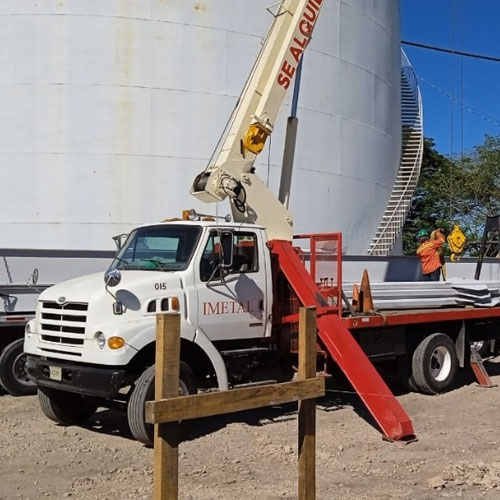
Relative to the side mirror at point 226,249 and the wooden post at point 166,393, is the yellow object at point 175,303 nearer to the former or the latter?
the side mirror at point 226,249

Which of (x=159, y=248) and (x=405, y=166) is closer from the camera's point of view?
(x=159, y=248)

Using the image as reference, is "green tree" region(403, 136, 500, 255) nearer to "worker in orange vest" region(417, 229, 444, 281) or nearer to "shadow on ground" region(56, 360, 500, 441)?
"worker in orange vest" region(417, 229, 444, 281)

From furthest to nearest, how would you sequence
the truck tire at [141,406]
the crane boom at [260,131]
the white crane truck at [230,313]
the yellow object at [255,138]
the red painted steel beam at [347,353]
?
the yellow object at [255,138], the crane boom at [260,131], the red painted steel beam at [347,353], the white crane truck at [230,313], the truck tire at [141,406]

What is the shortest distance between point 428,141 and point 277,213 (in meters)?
33.9

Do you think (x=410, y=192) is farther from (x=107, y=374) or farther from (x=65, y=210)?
(x=107, y=374)

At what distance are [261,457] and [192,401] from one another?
3.34m

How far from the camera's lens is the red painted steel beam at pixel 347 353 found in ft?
27.4

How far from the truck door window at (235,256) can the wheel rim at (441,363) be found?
3.58 m

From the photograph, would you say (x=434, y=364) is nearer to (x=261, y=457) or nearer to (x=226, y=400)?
(x=261, y=457)

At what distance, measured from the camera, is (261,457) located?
7.43m

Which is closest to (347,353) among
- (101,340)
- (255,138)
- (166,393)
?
(101,340)

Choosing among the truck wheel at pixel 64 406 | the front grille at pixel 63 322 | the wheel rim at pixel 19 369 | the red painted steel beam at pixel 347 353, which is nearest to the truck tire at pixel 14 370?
the wheel rim at pixel 19 369

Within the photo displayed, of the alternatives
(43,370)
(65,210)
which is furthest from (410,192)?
(43,370)

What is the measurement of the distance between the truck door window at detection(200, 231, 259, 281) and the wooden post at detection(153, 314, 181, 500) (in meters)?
4.33
